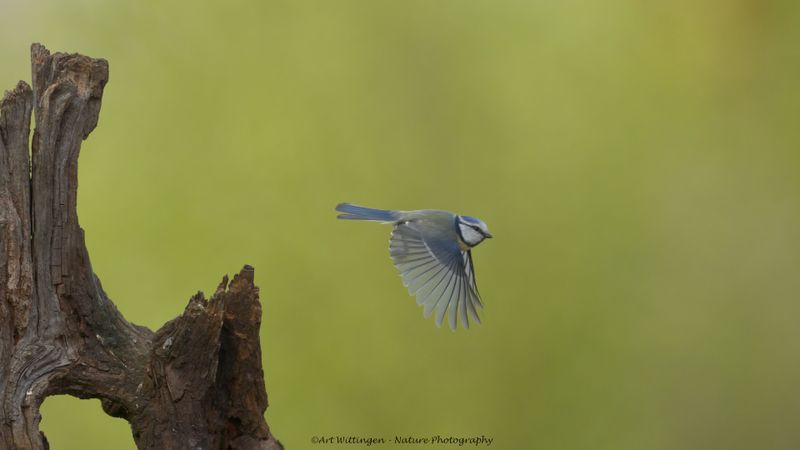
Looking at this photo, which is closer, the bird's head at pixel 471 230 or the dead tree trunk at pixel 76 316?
the dead tree trunk at pixel 76 316

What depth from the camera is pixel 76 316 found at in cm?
216

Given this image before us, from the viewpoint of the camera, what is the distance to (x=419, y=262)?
8.77 feet

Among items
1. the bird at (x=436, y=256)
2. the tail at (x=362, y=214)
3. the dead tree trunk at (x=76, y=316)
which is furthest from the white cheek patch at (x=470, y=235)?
the dead tree trunk at (x=76, y=316)

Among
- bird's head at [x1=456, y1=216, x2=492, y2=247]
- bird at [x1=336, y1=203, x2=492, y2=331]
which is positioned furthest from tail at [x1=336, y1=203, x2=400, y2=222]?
bird's head at [x1=456, y1=216, x2=492, y2=247]

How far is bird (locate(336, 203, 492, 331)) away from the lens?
8.71 ft

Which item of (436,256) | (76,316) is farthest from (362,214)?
(76,316)

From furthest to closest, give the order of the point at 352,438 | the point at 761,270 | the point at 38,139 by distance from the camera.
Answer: the point at 761,270 → the point at 352,438 → the point at 38,139

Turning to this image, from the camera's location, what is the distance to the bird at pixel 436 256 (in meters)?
2.66

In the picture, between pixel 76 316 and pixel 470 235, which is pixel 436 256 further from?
pixel 76 316

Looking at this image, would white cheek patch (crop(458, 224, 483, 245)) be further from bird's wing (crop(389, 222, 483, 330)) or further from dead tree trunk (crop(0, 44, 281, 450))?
dead tree trunk (crop(0, 44, 281, 450))

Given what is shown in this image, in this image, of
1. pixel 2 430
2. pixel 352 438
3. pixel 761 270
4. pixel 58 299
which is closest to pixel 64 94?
pixel 58 299

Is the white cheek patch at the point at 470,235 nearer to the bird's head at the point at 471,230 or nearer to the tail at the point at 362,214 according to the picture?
the bird's head at the point at 471,230

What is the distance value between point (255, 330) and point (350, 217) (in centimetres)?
61

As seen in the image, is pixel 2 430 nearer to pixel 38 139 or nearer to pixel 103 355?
pixel 103 355
